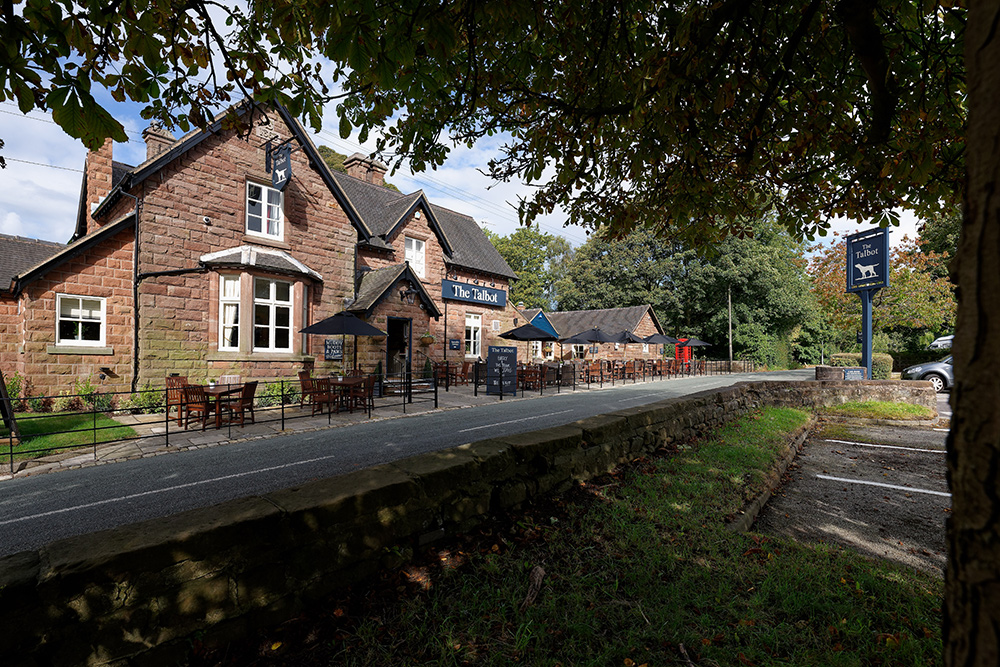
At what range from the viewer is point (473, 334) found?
901 inches

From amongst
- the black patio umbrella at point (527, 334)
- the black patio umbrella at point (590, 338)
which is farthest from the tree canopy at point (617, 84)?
the black patio umbrella at point (590, 338)

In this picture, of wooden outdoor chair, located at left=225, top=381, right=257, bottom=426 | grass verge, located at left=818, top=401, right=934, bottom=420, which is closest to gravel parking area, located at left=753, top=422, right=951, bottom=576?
grass verge, located at left=818, top=401, right=934, bottom=420

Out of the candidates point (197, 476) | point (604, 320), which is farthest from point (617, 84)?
point (604, 320)

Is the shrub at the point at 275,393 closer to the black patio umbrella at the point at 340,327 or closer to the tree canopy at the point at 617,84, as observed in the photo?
the black patio umbrella at the point at 340,327

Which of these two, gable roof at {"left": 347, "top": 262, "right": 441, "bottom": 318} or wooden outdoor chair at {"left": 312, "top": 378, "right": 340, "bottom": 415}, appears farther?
gable roof at {"left": 347, "top": 262, "right": 441, "bottom": 318}

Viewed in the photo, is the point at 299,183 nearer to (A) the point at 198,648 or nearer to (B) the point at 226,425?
(B) the point at 226,425

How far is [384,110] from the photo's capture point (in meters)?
4.83

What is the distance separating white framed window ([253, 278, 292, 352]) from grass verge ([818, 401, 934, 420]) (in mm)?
16958

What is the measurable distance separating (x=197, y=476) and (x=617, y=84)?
294 inches

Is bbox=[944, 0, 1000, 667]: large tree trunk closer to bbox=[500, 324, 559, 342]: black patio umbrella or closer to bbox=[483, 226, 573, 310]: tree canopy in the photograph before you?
bbox=[500, 324, 559, 342]: black patio umbrella

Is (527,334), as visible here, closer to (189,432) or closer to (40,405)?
(189,432)

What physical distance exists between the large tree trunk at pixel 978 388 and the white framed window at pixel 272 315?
14852 mm

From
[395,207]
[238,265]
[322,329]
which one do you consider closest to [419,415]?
[322,329]

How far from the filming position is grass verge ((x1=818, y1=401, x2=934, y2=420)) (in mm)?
12562
